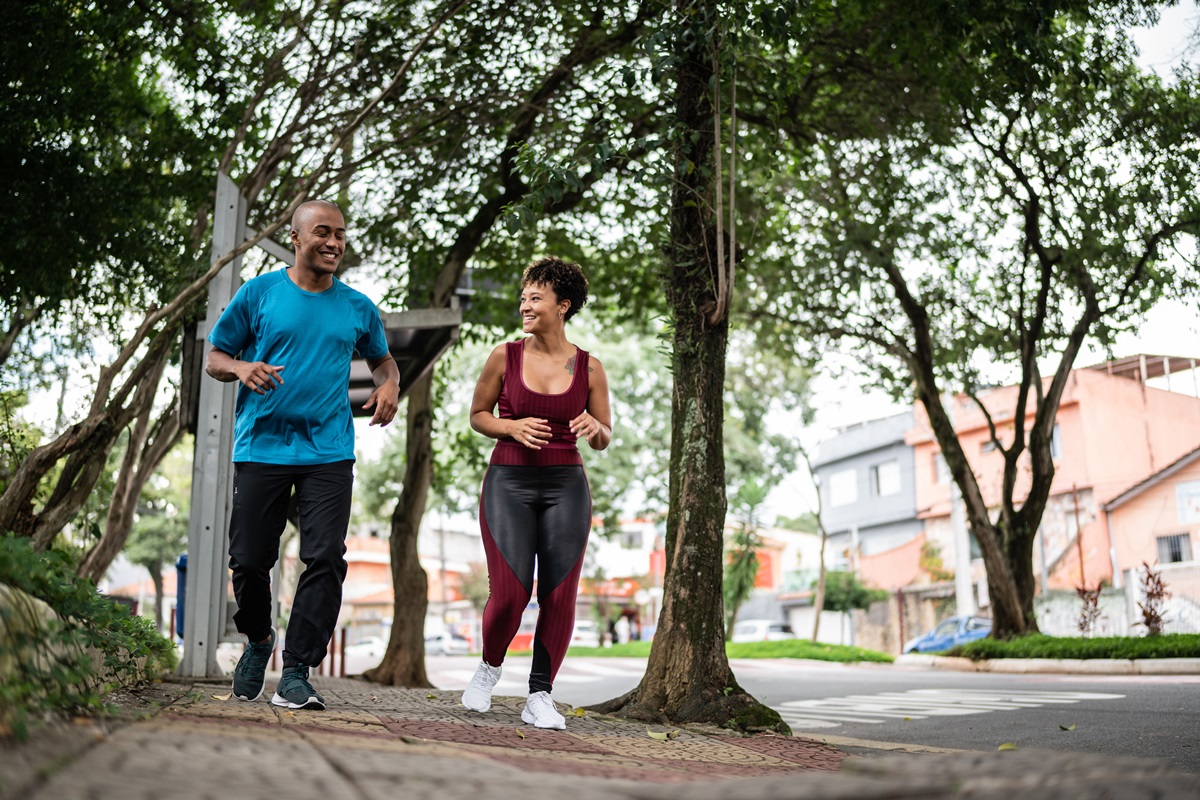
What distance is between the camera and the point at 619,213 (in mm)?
14367

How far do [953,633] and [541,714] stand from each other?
29294mm

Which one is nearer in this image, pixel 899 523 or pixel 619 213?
pixel 619 213

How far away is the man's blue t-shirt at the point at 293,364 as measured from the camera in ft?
16.0

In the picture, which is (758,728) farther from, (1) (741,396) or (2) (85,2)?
(1) (741,396)

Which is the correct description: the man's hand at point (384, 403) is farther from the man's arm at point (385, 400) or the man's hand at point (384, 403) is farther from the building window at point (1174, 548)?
the building window at point (1174, 548)

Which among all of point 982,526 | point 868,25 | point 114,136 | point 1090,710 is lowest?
point 1090,710

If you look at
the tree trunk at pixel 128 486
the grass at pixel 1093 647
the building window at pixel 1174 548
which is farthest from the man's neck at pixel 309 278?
the building window at pixel 1174 548

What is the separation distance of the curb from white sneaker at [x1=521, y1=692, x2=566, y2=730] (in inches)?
538

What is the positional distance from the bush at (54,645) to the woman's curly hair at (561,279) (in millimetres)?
2437

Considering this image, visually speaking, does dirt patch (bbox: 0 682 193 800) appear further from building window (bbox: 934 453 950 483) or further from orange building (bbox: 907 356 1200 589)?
building window (bbox: 934 453 950 483)

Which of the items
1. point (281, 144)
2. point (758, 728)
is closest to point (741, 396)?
point (281, 144)

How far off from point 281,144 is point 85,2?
2337 millimetres

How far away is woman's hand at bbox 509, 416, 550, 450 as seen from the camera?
511cm

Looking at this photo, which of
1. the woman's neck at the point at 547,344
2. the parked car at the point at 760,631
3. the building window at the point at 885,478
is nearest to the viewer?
the woman's neck at the point at 547,344
